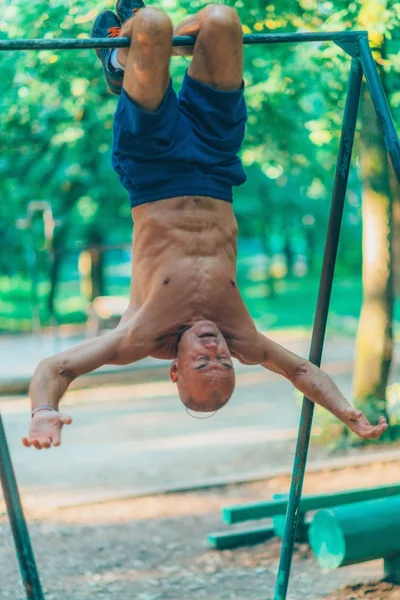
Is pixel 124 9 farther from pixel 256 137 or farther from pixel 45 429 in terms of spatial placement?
pixel 256 137

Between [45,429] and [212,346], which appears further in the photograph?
[212,346]

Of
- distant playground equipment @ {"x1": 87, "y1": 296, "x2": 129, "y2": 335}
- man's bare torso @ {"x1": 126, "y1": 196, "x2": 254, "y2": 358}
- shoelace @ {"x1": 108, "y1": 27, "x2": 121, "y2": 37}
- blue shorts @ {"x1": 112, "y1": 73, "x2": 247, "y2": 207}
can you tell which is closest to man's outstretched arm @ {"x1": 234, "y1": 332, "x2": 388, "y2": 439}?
man's bare torso @ {"x1": 126, "y1": 196, "x2": 254, "y2": 358}

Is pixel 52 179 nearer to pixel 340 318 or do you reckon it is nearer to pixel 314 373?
pixel 340 318

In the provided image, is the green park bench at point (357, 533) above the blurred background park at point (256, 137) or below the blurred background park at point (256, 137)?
below

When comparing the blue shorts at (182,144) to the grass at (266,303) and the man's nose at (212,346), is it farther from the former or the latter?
the grass at (266,303)

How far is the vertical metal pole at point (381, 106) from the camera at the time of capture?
3297mm

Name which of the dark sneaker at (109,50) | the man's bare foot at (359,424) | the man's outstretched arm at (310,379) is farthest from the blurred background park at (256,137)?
the man's bare foot at (359,424)

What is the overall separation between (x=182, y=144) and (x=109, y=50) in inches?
28.5

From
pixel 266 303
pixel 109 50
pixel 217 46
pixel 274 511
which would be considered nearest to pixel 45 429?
pixel 217 46

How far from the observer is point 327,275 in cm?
400

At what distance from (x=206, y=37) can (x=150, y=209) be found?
72cm

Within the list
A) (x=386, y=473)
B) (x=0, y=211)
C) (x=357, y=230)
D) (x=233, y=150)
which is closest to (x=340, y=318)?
(x=357, y=230)

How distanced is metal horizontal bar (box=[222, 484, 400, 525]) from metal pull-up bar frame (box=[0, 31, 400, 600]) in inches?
35.7

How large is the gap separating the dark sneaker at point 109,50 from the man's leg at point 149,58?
0.38 metres
